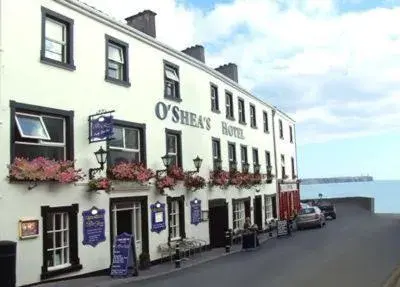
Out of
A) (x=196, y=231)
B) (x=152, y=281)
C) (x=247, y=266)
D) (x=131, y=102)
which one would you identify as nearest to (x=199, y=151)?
(x=196, y=231)

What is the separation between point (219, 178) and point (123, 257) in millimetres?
10367

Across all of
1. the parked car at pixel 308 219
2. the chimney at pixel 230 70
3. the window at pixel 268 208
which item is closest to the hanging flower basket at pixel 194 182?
the chimney at pixel 230 70

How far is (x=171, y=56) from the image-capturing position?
77.7 ft

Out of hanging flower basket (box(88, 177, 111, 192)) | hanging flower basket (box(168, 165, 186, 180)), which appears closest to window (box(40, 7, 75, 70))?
hanging flower basket (box(88, 177, 111, 192))

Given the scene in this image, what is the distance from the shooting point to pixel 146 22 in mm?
23641

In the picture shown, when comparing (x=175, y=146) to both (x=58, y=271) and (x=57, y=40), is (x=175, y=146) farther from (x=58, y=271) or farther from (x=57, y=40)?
(x=58, y=271)

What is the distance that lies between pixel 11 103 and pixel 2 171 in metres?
1.85

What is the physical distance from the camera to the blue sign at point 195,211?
24.1 metres

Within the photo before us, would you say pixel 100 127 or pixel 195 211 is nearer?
pixel 100 127

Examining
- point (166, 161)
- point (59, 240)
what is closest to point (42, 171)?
point (59, 240)

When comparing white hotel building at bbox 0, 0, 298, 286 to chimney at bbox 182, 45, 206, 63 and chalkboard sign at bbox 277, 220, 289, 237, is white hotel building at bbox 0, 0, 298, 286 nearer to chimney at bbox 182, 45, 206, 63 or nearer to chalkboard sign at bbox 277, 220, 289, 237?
chimney at bbox 182, 45, 206, 63

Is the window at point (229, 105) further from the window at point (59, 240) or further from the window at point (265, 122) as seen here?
the window at point (59, 240)

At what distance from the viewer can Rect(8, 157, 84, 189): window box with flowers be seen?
A: 14562 mm

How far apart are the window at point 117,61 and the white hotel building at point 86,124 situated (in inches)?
1.4
